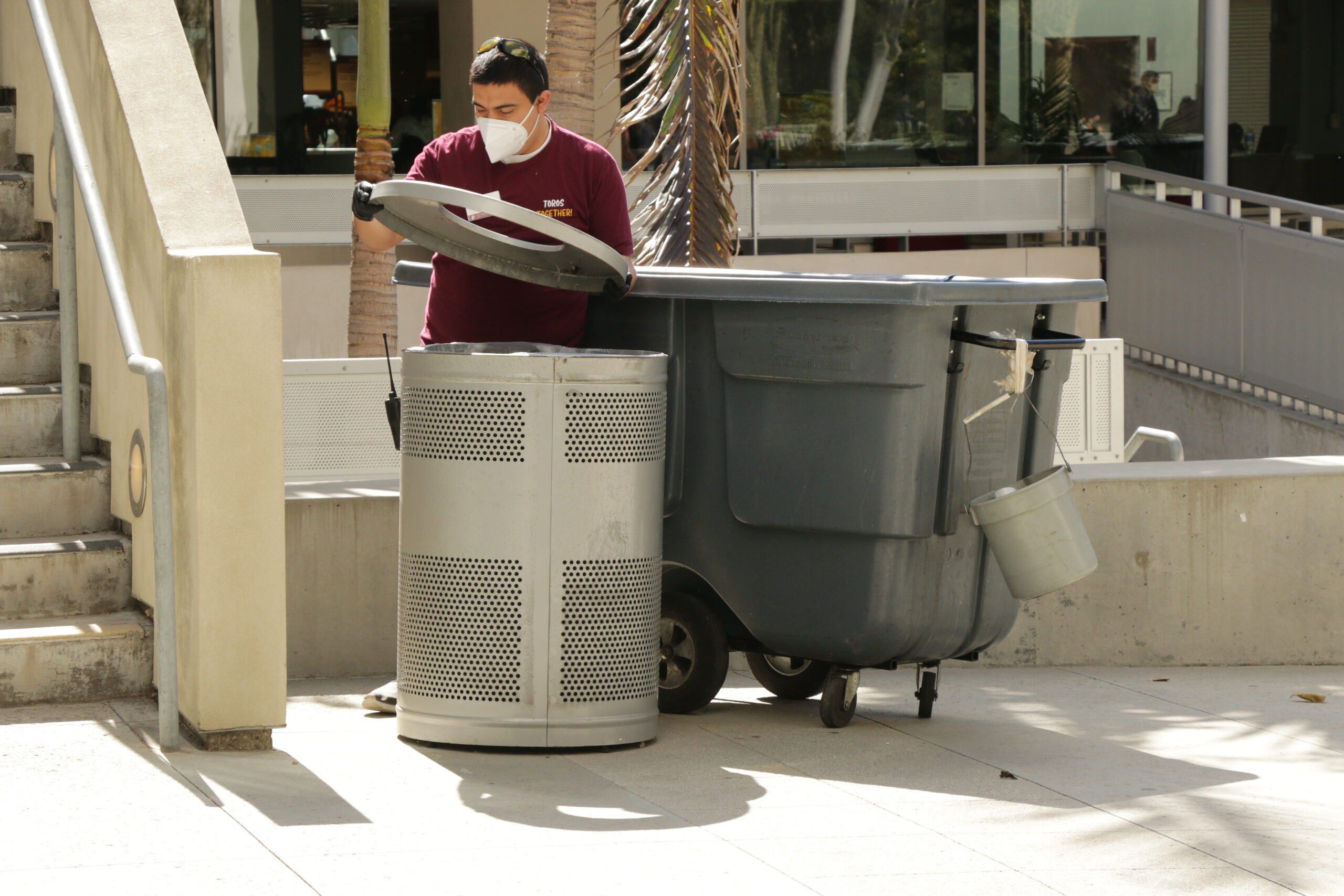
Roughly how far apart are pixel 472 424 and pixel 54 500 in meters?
1.57

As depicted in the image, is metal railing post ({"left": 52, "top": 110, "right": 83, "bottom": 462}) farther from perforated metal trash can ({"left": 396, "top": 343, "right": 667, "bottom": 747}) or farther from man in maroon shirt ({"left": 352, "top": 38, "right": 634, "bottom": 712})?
perforated metal trash can ({"left": 396, "top": 343, "right": 667, "bottom": 747})

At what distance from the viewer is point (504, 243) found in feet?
16.6

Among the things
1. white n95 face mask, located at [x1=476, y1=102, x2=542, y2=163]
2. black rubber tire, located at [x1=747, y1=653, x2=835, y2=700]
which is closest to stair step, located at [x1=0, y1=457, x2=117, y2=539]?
white n95 face mask, located at [x1=476, y1=102, x2=542, y2=163]

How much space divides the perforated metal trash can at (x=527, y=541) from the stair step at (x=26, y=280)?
6.54 feet

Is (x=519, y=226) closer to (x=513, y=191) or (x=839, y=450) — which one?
(x=513, y=191)

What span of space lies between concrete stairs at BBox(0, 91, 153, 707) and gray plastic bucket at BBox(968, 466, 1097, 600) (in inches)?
97.4

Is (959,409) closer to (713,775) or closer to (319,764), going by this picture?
(713,775)

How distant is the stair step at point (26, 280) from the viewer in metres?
6.27

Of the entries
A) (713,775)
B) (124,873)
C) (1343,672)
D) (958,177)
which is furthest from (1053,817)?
(958,177)

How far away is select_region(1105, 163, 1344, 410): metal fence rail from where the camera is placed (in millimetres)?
12070

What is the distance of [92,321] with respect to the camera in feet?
18.6

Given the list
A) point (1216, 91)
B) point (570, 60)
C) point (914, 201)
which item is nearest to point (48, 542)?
point (570, 60)

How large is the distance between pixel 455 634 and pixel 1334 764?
2.63m

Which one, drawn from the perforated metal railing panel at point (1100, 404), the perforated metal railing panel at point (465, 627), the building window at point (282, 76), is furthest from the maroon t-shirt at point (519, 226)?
the building window at point (282, 76)
